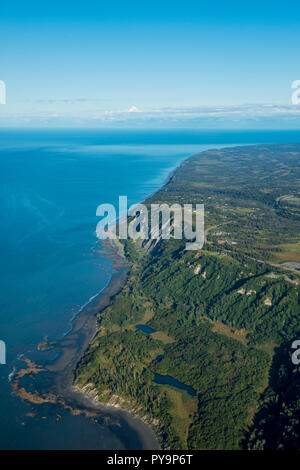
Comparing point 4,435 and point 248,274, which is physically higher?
point 248,274

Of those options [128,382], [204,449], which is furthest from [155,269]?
[204,449]

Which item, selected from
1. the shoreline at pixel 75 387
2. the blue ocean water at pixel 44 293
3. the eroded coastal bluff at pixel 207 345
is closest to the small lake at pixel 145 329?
the eroded coastal bluff at pixel 207 345

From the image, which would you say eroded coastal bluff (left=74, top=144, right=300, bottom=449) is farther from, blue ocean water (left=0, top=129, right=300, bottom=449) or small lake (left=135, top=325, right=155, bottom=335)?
blue ocean water (left=0, top=129, right=300, bottom=449)

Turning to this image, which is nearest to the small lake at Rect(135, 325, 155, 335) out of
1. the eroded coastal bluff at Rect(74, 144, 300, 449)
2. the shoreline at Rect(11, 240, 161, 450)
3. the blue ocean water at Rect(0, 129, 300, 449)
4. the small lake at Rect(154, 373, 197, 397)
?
the eroded coastal bluff at Rect(74, 144, 300, 449)

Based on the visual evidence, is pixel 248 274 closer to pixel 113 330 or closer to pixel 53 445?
pixel 113 330

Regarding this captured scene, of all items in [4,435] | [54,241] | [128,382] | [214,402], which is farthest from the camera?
[54,241]

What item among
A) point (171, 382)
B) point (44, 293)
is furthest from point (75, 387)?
point (44, 293)
